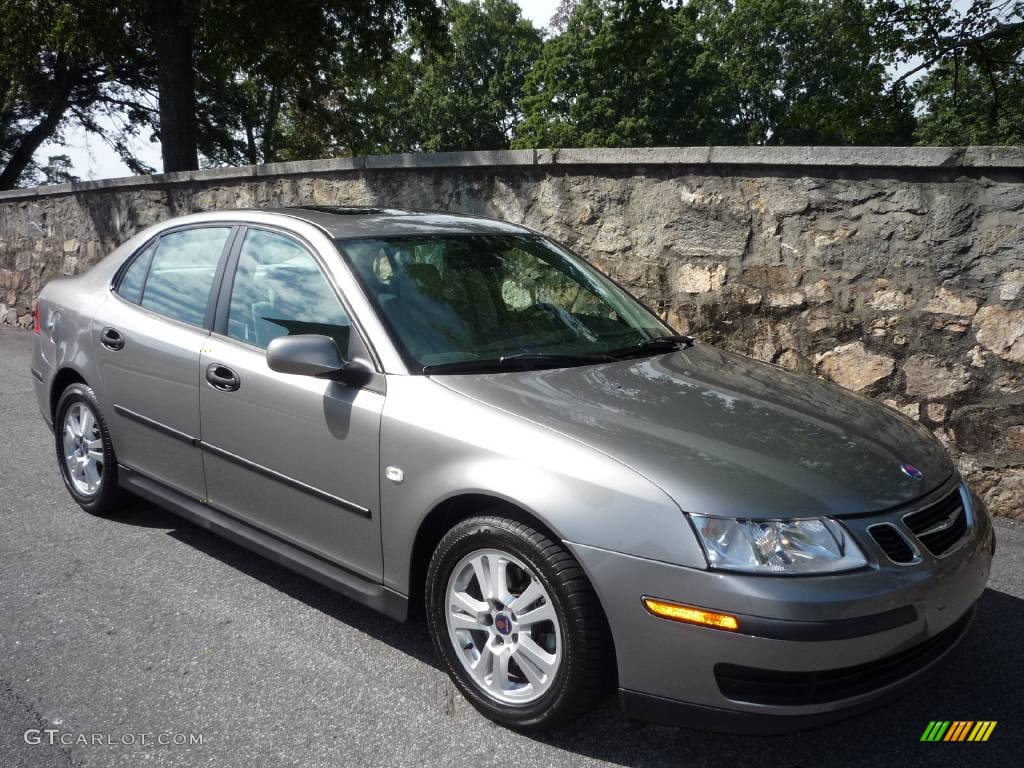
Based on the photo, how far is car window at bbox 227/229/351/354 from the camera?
3.45 m

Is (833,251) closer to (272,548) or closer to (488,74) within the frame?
(272,548)

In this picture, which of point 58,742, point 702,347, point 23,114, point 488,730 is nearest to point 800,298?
point 702,347

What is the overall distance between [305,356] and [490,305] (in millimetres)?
819

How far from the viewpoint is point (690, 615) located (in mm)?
2391

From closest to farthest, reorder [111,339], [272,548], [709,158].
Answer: [272,548] < [111,339] < [709,158]

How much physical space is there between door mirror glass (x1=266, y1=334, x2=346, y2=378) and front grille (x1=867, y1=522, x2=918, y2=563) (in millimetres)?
1789

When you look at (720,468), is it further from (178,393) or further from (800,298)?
(800,298)

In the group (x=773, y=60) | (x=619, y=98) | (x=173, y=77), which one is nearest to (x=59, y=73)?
(x=173, y=77)

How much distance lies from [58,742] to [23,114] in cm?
2648

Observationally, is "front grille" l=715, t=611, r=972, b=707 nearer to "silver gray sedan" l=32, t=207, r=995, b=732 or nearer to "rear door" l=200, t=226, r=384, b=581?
"silver gray sedan" l=32, t=207, r=995, b=732

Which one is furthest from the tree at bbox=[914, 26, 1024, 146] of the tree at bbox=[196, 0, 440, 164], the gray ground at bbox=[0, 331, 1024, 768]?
the gray ground at bbox=[0, 331, 1024, 768]

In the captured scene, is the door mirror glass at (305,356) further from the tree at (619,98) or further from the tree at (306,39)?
the tree at (619,98)

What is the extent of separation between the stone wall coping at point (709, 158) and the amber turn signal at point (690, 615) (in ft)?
11.2

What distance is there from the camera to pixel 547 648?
2719mm
